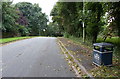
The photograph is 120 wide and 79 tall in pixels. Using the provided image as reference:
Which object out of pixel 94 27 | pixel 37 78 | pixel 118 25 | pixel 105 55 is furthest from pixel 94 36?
pixel 37 78

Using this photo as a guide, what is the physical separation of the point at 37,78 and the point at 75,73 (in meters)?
1.44

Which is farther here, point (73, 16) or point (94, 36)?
point (73, 16)

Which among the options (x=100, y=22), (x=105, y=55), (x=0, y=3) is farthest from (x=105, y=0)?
(x=0, y=3)

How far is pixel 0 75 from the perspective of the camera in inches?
188

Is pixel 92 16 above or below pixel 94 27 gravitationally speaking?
above

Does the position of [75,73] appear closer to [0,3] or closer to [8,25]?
Answer: [0,3]

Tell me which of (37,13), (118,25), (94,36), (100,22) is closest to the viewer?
(118,25)

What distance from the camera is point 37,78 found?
4.49 metres

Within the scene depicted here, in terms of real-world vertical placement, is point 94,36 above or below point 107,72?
above

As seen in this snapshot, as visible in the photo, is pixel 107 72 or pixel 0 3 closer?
pixel 107 72

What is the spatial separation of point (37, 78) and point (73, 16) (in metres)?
15.4

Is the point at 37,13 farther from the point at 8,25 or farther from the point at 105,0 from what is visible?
the point at 105,0

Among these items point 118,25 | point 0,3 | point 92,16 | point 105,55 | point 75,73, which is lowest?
point 75,73

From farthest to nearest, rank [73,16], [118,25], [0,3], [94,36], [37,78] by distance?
1. [0,3]
2. [73,16]
3. [94,36]
4. [118,25]
5. [37,78]
